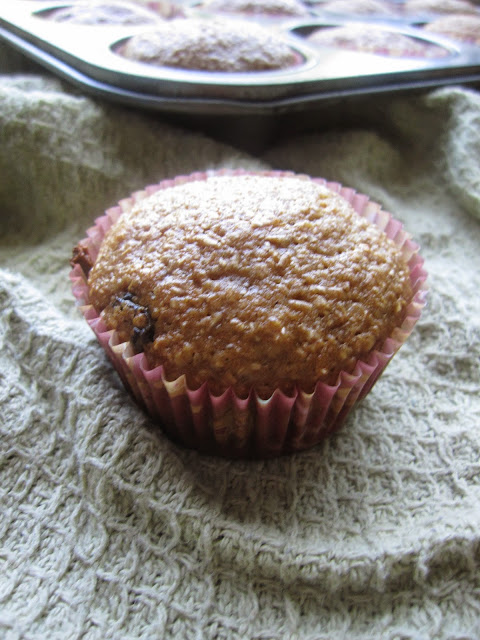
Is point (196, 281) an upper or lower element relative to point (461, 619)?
upper

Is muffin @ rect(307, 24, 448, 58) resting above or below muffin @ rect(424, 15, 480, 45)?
below

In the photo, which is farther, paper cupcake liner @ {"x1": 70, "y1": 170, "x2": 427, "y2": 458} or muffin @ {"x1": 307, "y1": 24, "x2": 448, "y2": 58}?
muffin @ {"x1": 307, "y1": 24, "x2": 448, "y2": 58}

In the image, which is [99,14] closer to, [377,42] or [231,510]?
[377,42]

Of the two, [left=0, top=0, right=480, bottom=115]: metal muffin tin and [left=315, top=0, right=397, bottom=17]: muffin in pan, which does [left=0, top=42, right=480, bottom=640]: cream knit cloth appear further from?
[left=315, top=0, right=397, bottom=17]: muffin in pan

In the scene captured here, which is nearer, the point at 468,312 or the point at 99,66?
the point at 468,312

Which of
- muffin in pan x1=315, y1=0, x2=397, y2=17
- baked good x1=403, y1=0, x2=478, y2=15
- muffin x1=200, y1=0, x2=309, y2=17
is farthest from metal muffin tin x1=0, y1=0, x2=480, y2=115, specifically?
baked good x1=403, y1=0, x2=478, y2=15

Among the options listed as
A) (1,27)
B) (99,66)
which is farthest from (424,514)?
(1,27)

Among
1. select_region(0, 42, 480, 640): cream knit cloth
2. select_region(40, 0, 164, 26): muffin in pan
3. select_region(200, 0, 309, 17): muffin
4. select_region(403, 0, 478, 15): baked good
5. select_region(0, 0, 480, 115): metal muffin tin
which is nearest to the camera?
select_region(0, 42, 480, 640): cream knit cloth

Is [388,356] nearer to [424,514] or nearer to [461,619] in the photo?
[424,514]
